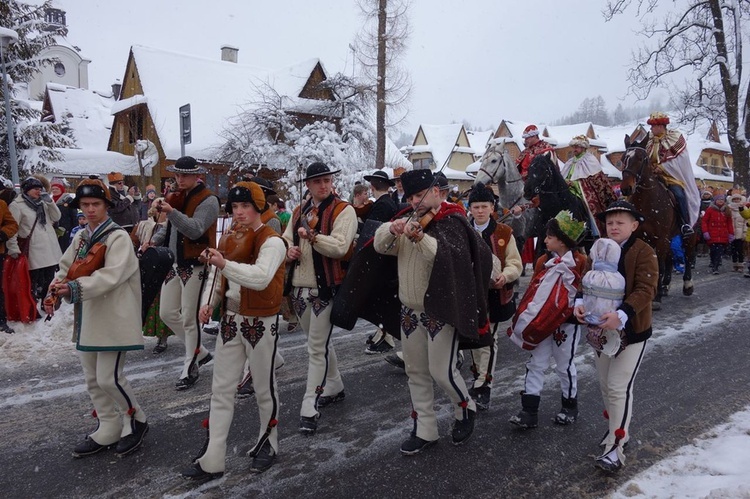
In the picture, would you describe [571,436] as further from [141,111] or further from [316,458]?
[141,111]

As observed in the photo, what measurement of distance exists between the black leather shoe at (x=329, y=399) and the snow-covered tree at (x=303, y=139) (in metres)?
13.2

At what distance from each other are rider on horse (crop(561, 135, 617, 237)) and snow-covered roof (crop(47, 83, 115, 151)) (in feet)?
111

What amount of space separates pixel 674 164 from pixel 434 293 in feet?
24.6

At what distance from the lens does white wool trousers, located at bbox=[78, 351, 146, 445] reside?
3.81m

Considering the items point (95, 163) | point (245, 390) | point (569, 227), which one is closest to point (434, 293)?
point (569, 227)

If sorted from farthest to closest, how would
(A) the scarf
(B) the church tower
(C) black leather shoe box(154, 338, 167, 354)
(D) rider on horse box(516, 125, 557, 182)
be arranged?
(B) the church tower < (D) rider on horse box(516, 125, 557, 182) < (A) the scarf < (C) black leather shoe box(154, 338, 167, 354)

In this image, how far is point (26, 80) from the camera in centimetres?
1526

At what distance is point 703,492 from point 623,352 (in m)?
0.95

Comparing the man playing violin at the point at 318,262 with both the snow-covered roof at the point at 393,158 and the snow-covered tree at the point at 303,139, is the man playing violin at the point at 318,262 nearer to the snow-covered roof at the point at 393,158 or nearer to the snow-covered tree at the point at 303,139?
the snow-covered tree at the point at 303,139

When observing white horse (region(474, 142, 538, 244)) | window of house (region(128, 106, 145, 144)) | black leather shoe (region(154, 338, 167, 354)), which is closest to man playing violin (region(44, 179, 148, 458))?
black leather shoe (region(154, 338, 167, 354))

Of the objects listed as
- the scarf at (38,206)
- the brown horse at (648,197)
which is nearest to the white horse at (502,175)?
the brown horse at (648,197)

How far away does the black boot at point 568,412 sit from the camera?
4.41 metres

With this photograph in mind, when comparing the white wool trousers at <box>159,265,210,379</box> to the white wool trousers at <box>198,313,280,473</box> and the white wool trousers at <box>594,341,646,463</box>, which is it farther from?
the white wool trousers at <box>594,341,646,463</box>

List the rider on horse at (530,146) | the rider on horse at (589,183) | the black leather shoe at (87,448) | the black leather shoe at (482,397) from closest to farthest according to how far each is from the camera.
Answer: the black leather shoe at (87,448) < the black leather shoe at (482,397) < the rider on horse at (589,183) < the rider on horse at (530,146)
